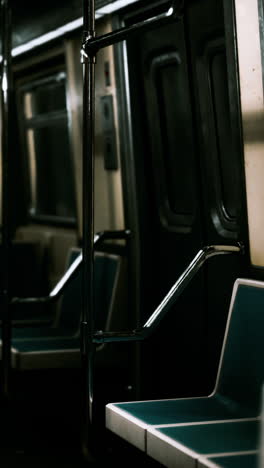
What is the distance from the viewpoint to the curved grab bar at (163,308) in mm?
3412

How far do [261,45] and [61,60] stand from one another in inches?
112

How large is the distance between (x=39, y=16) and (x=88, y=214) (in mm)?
2749

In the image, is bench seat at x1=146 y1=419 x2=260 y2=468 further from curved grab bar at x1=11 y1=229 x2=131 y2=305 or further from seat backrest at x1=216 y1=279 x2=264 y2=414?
curved grab bar at x1=11 y1=229 x2=131 y2=305

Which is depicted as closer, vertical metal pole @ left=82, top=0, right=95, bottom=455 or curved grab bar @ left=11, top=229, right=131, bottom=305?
vertical metal pole @ left=82, top=0, right=95, bottom=455

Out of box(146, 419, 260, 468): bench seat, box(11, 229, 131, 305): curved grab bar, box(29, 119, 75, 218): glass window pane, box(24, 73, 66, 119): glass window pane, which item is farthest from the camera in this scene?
box(29, 119, 75, 218): glass window pane

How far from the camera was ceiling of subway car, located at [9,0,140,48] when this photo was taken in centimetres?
534

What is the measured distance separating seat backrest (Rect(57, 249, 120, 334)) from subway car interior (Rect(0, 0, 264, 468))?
1 centimetres

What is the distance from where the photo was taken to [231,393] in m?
3.57

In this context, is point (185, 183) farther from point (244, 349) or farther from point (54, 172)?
point (54, 172)

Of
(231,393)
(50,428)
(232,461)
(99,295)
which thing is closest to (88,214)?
(231,393)

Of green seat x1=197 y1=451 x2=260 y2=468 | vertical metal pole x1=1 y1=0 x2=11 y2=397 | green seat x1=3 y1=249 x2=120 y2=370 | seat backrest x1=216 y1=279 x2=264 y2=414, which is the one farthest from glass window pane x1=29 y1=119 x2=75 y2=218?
green seat x1=197 y1=451 x2=260 y2=468

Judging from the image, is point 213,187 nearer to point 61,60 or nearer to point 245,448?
point 245,448

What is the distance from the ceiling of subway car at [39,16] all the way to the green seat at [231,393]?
248 centimetres

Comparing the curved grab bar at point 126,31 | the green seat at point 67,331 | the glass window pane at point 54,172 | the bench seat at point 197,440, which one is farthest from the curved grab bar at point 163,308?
the glass window pane at point 54,172
